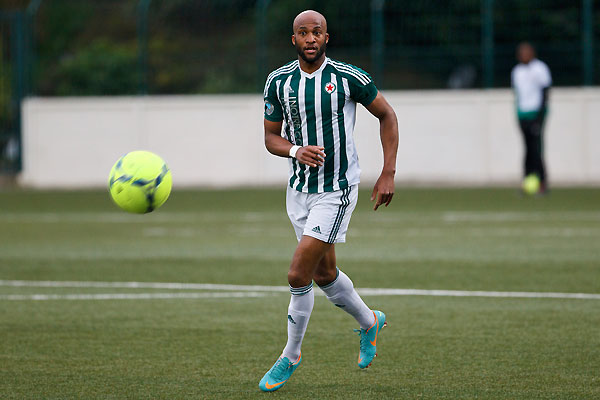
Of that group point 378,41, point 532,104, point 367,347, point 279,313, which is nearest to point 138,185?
point 367,347

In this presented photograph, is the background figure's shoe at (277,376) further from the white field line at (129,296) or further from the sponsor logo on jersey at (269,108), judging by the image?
the white field line at (129,296)

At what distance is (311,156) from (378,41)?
20649 mm

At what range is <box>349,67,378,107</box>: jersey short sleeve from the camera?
258 inches

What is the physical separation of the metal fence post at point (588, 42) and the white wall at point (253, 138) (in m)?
0.57

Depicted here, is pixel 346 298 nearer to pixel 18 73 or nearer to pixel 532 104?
pixel 532 104

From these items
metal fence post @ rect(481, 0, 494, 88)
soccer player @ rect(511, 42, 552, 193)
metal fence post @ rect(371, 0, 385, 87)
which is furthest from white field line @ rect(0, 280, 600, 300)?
metal fence post @ rect(481, 0, 494, 88)

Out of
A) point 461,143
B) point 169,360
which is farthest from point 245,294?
point 461,143

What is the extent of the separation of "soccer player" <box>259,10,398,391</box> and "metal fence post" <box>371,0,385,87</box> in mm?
20056

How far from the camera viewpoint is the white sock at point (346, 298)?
267 inches

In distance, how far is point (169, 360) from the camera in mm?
6980

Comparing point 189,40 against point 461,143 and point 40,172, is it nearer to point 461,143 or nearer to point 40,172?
point 40,172

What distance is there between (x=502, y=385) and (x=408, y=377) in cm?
58

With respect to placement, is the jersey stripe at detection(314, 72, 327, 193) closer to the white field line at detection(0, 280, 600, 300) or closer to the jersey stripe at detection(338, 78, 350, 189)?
the jersey stripe at detection(338, 78, 350, 189)

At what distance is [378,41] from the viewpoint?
26.5 meters
